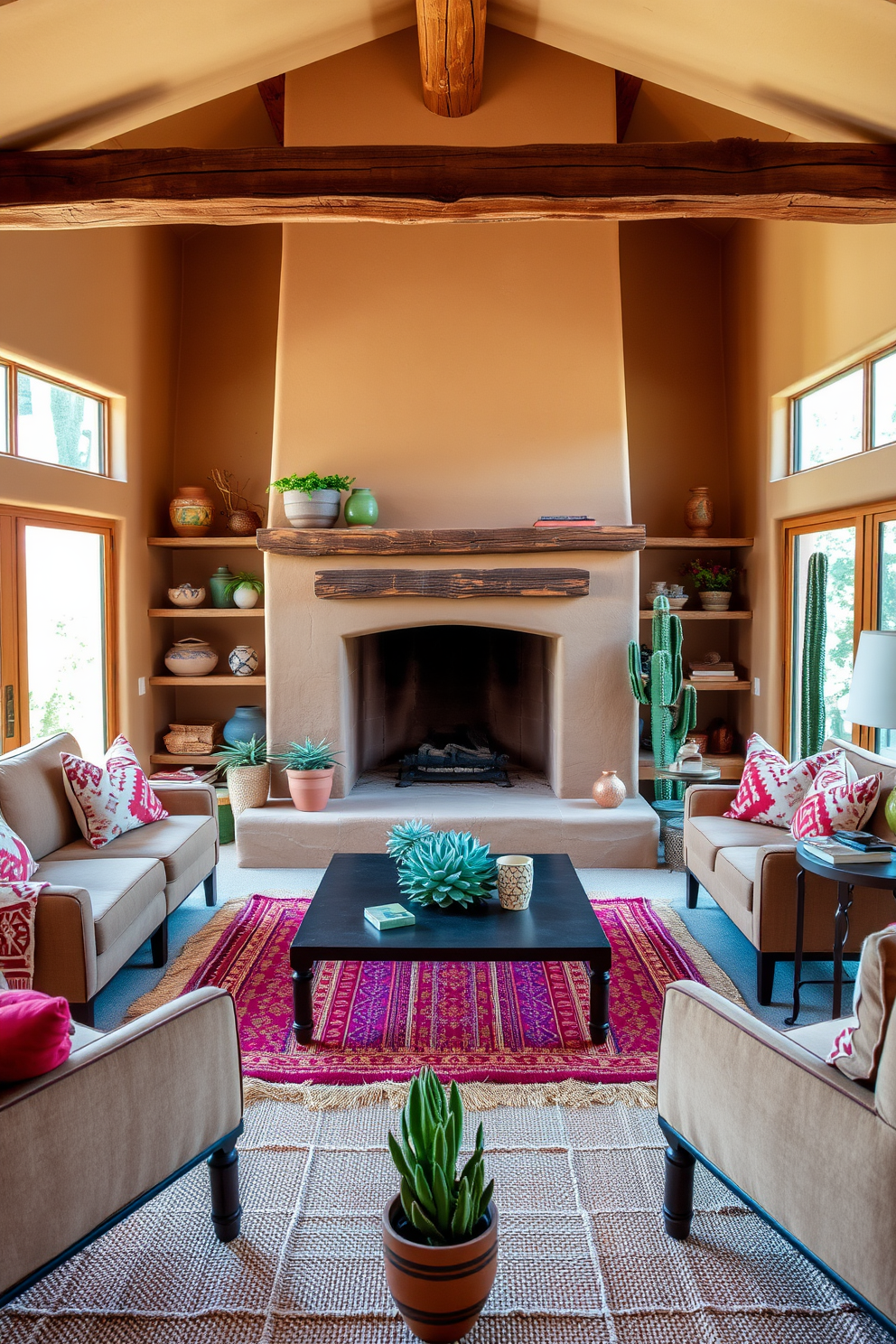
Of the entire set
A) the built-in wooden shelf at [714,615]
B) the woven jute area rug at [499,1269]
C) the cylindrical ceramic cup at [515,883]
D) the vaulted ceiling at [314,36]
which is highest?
the vaulted ceiling at [314,36]

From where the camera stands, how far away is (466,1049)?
2.81 metres

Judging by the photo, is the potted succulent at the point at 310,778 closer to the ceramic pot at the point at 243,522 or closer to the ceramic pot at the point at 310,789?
the ceramic pot at the point at 310,789

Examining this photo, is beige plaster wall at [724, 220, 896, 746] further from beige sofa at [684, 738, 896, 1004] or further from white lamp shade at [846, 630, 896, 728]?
beige sofa at [684, 738, 896, 1004]

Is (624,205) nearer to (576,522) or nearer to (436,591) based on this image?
(576,522)

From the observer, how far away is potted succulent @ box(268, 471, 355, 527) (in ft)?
15.9

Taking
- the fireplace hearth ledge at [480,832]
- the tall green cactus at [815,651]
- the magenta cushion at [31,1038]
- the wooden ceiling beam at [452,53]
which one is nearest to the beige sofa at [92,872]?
the fireplace hearth ledge at [480,832]

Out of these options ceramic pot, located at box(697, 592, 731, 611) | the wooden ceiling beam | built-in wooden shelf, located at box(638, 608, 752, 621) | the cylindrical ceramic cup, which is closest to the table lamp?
the cylindrical ceramic cup

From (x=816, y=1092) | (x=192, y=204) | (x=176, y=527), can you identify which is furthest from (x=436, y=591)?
(x=816, y=1092)

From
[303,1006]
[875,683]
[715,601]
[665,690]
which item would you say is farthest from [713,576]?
[303,1006]

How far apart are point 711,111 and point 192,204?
323cm

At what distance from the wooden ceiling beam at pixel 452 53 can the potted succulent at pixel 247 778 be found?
12.0 feet

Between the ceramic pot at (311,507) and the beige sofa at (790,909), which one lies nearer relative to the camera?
the beige sofa at (790,909)

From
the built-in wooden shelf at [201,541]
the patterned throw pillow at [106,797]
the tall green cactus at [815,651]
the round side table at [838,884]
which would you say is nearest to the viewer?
the round side table at [838,884]

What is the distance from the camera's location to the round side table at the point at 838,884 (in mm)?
2633
